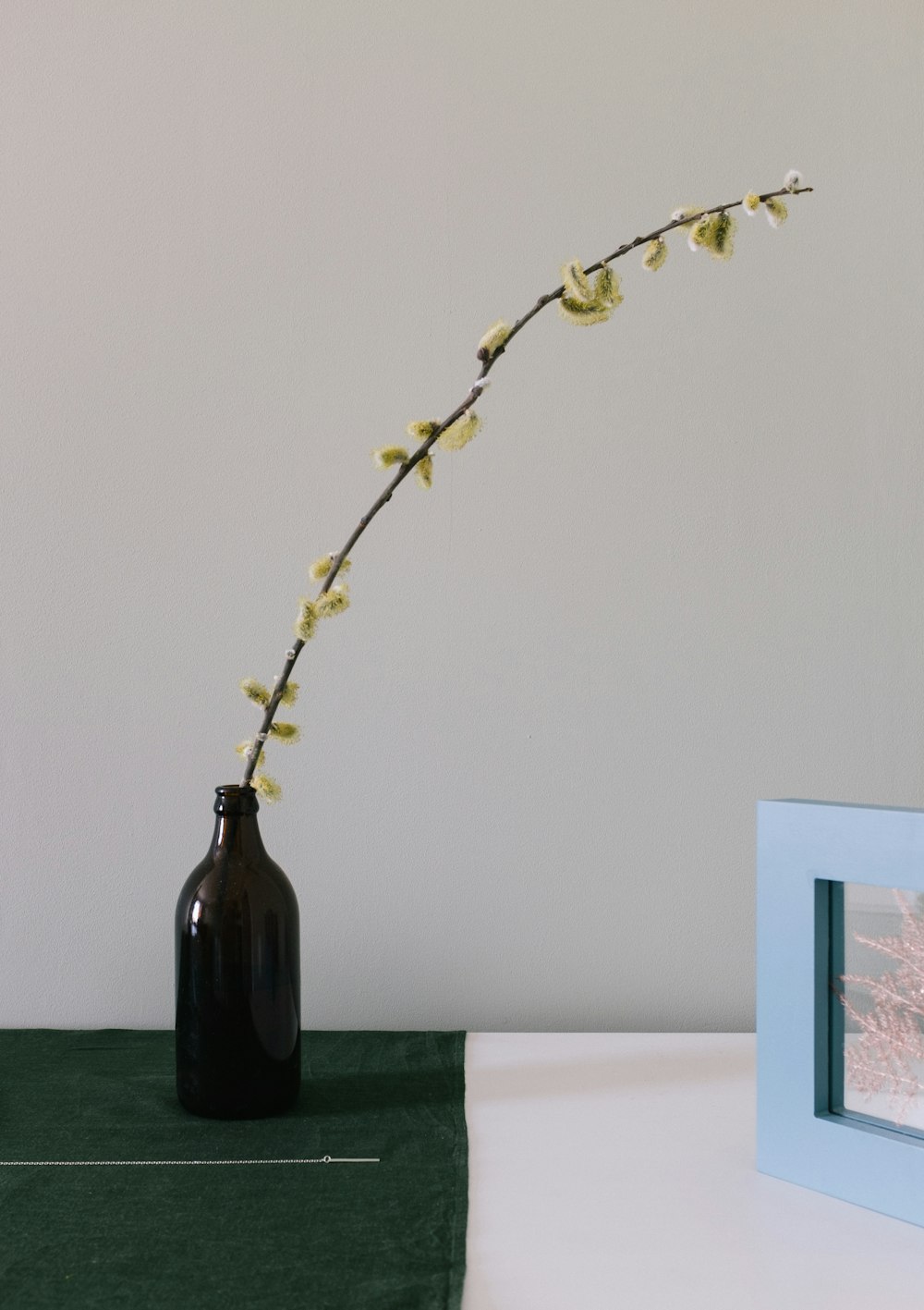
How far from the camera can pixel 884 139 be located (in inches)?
44.6

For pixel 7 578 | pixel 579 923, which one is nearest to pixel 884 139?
pixel 579 923

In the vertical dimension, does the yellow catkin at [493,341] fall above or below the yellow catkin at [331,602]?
above

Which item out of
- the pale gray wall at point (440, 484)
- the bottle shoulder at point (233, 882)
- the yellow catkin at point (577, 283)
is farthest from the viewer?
the pale gray wall at point (440, 484)

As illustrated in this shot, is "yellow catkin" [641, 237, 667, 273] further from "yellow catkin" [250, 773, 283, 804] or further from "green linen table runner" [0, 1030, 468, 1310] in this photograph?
"green linen table runner" [0, 1030, 468, 1310]

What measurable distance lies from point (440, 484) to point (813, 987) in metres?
0.59

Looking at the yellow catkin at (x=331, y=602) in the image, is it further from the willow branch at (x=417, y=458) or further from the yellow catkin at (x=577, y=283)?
the yellow catkin at (x=577, y=283)

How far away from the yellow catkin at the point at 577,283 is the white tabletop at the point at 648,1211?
591 millimetres

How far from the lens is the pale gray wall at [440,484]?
44.1 inches

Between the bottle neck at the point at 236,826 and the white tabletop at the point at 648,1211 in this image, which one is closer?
the white tabletop at the point at 648,1211

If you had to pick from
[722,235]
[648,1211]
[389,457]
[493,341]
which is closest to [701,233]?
[722,235]

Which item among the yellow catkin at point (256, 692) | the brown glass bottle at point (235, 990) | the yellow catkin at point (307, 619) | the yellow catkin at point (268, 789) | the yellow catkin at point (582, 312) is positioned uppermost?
the yellow catkin at point (582, 312)

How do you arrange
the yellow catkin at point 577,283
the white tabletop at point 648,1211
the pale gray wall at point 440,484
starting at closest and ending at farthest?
the white tabletop at point 648,1211
the yellow catkin at point 577,283
the pale gray wall at point 440,484

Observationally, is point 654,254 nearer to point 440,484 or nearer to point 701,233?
point 701,233

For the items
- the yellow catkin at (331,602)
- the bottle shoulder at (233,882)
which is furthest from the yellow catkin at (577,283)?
the bottle shoulder at (233,882)
